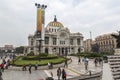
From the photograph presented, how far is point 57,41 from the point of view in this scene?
95.1 m

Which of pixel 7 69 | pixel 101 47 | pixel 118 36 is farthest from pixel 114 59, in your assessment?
pixel 101 47

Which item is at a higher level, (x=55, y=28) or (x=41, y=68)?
(x=55, y=28)

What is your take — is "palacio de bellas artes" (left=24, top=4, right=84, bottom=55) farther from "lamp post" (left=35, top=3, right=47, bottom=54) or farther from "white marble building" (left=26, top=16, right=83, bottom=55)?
"lamp post" (left=35, top=3, right=47, bottom=54)

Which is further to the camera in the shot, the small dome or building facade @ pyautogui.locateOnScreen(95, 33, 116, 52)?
building facade @ pyautogui.locateOnScreen(95, 33, 116, 52)

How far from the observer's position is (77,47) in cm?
9994

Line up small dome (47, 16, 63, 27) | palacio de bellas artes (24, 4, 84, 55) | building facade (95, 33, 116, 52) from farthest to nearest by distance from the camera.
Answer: building facade (95, 33, 116, 52) → small dome (47, 16, 63, 27) → palacio de bellas artes (24, 4, 84, 55)

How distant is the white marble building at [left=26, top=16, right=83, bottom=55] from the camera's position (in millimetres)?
93806

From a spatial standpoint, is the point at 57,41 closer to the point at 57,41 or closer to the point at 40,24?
the point at 57,41

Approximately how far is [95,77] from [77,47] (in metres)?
76.8

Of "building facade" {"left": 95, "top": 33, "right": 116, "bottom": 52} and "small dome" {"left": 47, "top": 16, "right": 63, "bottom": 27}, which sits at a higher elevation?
"small dome" {"left": 47, "top": 16, "right": 63, "bottom": 27}

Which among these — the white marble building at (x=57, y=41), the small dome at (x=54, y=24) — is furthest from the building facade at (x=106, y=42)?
the small dome at (x=54, y=24)

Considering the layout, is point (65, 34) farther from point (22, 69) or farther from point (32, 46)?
point (22, 69)

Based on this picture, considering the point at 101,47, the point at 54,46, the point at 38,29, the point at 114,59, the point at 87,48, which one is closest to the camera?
the point at 114,59

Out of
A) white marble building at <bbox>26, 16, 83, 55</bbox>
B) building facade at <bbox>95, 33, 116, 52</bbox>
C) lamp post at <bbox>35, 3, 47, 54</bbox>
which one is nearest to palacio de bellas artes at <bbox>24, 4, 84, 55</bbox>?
white marble building at <bbox>26, 16, 83, 55</bbox>
